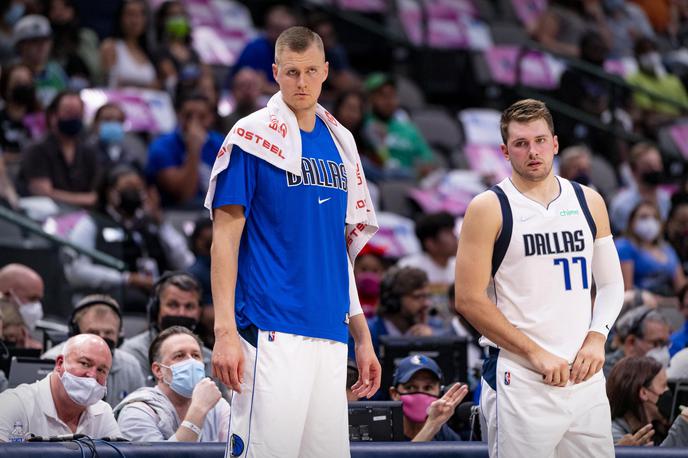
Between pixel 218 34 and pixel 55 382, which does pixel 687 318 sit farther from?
pixel 218 34

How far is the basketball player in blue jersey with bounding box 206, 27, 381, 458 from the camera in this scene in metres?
4.70

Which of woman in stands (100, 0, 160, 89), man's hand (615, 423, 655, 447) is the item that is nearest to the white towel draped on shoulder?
man's hand (615, 423, 655, 447)

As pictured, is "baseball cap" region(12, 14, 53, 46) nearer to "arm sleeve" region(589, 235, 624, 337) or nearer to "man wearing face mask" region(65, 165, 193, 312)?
"man wearing face mask" region(65, 165, 193, 312)

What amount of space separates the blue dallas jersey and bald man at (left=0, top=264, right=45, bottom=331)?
421cm

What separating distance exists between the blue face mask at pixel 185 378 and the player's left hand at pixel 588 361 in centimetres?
243

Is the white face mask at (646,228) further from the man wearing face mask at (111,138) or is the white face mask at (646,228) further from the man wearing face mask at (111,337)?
the man wearing face mask at (111,337)

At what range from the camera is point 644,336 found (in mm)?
8461

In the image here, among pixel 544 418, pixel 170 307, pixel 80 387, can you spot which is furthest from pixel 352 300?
pixel 170 307

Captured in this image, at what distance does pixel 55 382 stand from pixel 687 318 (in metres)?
4.77

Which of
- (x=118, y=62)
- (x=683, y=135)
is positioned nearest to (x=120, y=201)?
(x=118, y=62)

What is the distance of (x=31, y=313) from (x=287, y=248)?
4.43m

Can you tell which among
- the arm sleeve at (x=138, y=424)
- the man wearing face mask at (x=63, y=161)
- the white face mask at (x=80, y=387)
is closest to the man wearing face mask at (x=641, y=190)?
A: the man wearing face mask at (x=63, y=161)

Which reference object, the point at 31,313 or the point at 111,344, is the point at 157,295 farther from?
the point at 31,313

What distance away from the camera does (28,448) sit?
5.52 metres
